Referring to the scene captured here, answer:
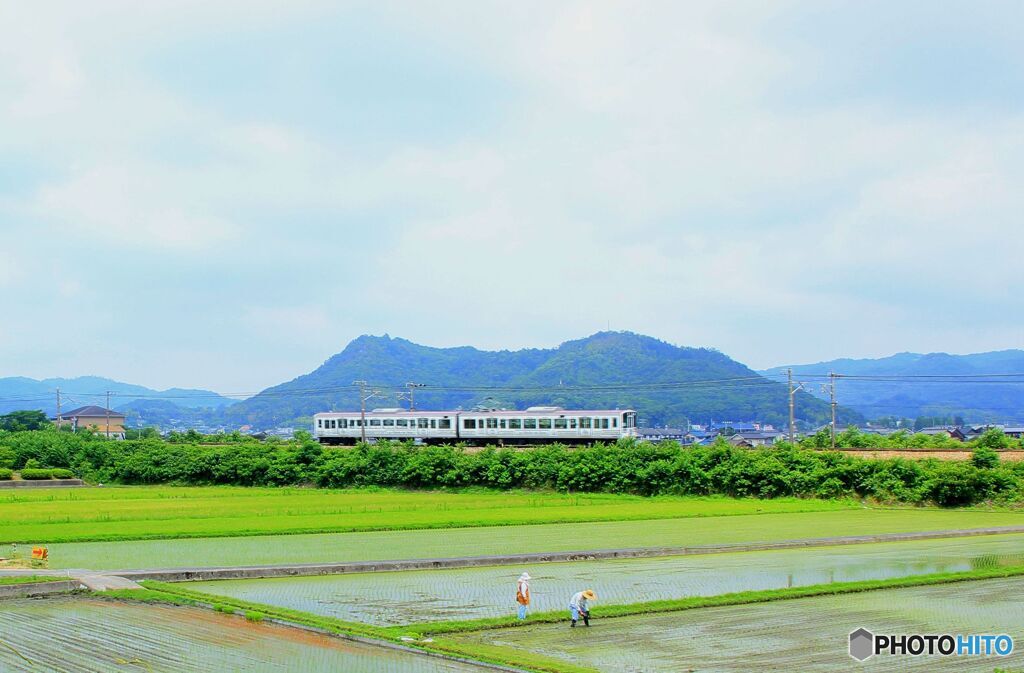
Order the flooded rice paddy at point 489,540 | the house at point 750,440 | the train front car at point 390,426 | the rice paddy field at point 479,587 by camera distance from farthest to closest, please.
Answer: the house at point 750,440, the train front car at point 390,426, the flooded rice paddy at point 489,540, the rice paddy field at point 479,587

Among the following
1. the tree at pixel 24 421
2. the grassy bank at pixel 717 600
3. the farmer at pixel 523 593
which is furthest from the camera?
the tree at pixel 24 421

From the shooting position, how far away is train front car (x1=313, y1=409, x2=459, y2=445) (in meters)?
62.1

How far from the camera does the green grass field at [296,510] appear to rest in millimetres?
29891

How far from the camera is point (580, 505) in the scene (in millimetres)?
41844

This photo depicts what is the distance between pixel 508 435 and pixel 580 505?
18153 mm

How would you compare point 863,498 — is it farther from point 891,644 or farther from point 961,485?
point 891,644

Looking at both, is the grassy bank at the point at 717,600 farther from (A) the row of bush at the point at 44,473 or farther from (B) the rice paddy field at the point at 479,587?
(A) the row of bush at the point at 44,473

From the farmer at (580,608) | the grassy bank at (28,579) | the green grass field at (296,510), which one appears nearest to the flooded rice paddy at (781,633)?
the farmer at (580,608)

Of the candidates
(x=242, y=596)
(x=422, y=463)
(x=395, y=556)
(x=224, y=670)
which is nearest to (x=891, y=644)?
(x=224, y=670)

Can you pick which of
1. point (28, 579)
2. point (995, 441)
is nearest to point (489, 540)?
point (28, 579)

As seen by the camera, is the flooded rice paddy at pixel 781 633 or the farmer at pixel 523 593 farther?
the farmer at pixel 523 593

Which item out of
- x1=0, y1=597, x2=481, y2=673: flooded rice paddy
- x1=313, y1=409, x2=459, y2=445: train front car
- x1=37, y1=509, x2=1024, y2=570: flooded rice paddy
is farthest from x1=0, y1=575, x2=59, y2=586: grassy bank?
x1=313, y1=409, x2=459, y2=445: train front car

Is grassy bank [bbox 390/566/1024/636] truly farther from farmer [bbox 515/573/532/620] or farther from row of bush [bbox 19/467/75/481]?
row of bush [bbox 19/467/75/481]

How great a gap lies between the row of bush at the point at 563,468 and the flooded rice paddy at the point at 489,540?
535 cm
